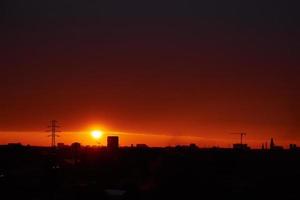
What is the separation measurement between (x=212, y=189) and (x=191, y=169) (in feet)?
14.4

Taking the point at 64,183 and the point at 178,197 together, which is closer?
the point at 178,197

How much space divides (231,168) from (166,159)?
42.1 meters

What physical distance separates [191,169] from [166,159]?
11314 millimetres

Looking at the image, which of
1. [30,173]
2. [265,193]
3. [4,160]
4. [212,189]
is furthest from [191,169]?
[4,160]

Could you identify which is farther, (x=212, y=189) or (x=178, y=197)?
(x=212, y=189)

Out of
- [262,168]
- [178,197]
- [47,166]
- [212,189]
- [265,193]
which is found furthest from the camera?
[262,168]

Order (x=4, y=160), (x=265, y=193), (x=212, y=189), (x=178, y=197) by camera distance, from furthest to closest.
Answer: (x=4, y=160) → (x=265, y=193) → (x=212, y=189) → (x=178, y=197)

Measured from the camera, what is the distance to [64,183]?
336ft

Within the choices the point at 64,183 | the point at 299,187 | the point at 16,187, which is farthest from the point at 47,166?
the point at 299,187

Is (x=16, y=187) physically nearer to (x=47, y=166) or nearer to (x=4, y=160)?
(x=47, y=166)

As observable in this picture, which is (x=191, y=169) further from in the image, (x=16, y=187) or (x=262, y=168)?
(x=262, y=168)

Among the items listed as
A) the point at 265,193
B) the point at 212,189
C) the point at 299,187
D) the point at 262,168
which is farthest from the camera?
the point at 262,168

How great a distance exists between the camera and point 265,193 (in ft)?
295

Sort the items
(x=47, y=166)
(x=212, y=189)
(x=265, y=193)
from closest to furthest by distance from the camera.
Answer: (x=212, y=189) < (x=265, y=193) < (x=47, y=166)
